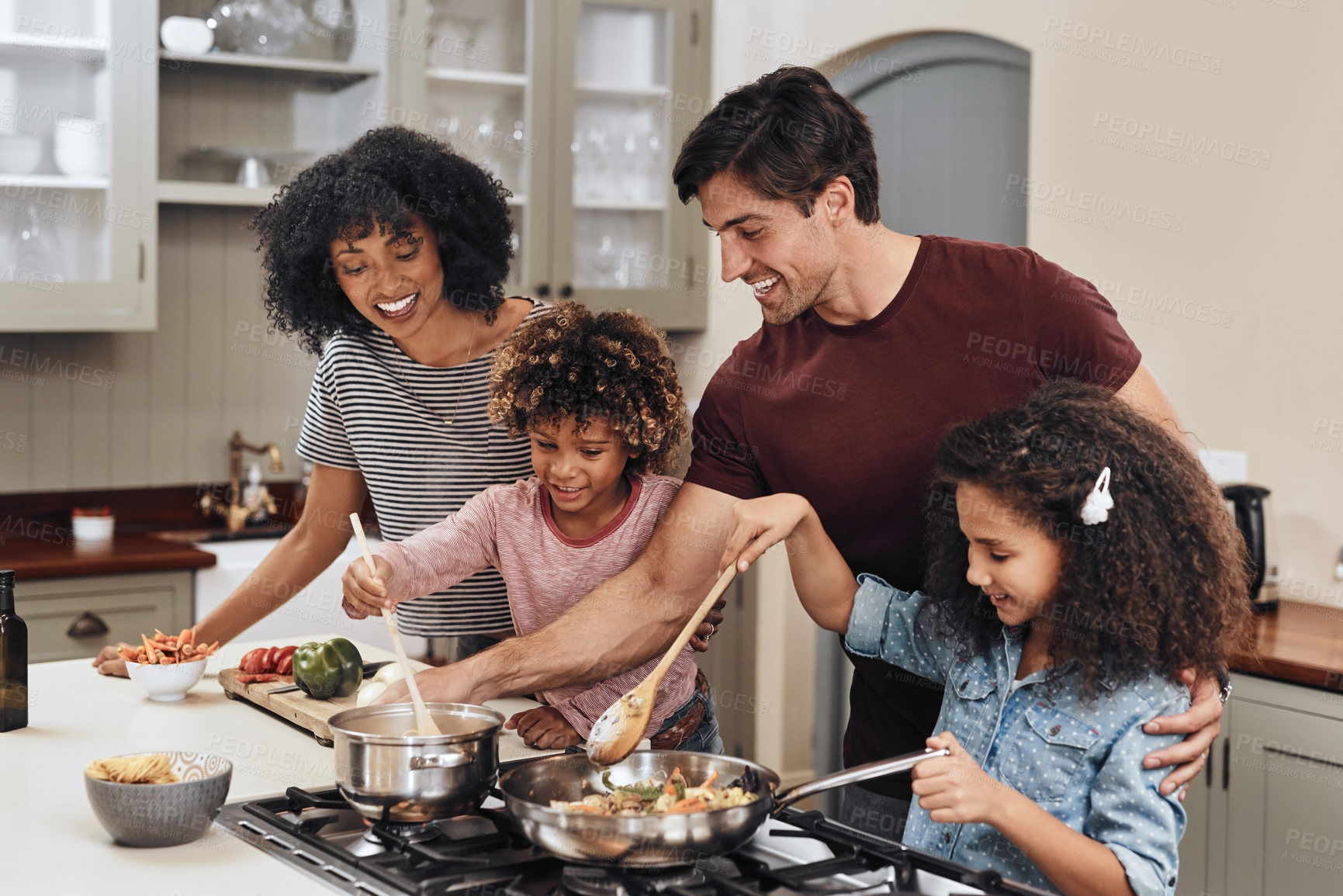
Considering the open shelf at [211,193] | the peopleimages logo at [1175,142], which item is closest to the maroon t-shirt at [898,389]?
the peopleimages logo at [1175,142]

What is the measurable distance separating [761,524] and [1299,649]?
1.21m

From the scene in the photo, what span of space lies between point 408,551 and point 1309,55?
2.01 m

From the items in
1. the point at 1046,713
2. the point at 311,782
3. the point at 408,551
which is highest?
the point at 408,551

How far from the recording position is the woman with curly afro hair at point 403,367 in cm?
211

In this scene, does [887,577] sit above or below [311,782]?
above

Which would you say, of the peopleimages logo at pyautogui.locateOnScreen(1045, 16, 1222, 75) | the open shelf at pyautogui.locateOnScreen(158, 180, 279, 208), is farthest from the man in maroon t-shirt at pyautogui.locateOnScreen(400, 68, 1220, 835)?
the open shelf at pyautogui.locateOnScreen(158, 180, 279, 208)

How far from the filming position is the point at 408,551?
180 cm

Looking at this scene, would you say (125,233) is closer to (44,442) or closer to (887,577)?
(44,442)

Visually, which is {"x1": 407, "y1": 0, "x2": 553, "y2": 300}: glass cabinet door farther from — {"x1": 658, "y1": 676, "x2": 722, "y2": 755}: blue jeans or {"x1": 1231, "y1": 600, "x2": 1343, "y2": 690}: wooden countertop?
{"x1": 1231, "y1": 600, "x2": 1343, "y2": 690}: wooden countertop

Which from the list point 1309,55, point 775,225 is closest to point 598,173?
point 1309,55

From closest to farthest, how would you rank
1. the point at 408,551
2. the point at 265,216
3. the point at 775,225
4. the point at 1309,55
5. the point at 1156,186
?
the point at 775,225 → the point at 408,551 → the point at 265,216 → the point at 1309,55 → the point at 1156,186

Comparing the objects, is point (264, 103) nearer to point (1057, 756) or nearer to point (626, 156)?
point (626, 156)

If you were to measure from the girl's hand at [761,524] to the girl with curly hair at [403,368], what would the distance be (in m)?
0.66

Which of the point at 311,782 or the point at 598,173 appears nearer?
the point at 311,782
